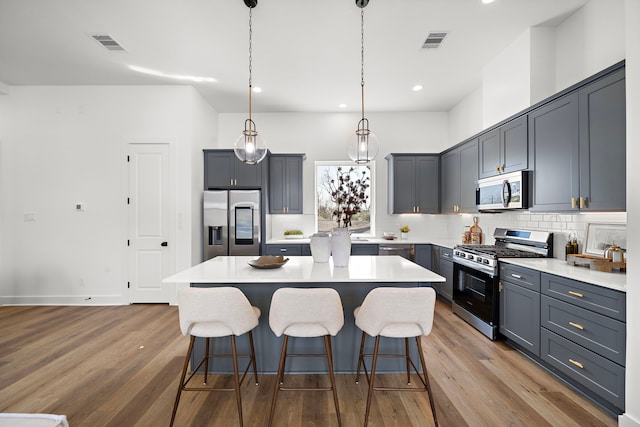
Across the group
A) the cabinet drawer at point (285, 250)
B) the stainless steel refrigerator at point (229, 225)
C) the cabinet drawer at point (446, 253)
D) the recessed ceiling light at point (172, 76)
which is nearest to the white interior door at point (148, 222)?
the stainless steel refrigerator at point (229, 225)

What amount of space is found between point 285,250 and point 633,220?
12.9 ft

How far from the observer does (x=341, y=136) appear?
5.72m

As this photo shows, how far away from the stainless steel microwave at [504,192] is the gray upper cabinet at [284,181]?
275 cm

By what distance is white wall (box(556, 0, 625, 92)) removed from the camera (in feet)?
8.37

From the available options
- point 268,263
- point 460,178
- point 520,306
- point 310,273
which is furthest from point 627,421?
point 460,178

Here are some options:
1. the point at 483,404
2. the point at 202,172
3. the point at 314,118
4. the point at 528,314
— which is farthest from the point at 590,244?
the point at 202,172

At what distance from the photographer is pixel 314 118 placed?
5.72 meters

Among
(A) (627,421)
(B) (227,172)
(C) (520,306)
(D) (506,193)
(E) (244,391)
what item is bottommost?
(E) (244,391)

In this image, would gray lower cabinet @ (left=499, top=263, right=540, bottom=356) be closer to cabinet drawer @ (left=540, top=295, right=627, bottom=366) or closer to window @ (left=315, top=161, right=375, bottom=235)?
cabinet drawer @ (left=540, top=295, right=627, bottom=366)

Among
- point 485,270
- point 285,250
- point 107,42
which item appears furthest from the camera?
point 285,250

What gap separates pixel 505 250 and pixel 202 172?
4378mm

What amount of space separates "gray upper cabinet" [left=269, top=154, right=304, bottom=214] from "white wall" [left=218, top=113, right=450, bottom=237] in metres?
0.41

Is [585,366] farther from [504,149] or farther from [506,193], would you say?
[504,149]

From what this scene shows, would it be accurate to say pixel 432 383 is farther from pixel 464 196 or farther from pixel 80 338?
pixel 80 338
